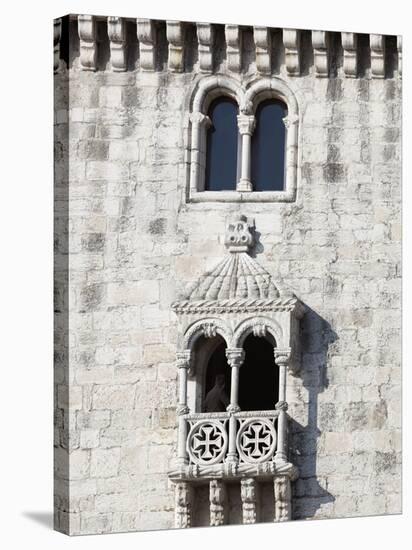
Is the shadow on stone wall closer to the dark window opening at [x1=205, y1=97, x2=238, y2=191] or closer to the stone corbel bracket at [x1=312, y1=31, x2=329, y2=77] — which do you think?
the dark window opening at [x1=205, y1=97, x2=238, y2=191]

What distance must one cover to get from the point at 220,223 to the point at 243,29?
161 centimetres

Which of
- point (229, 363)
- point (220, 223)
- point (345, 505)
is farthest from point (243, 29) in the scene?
point (345, 505)

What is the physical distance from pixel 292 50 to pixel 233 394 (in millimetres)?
2914

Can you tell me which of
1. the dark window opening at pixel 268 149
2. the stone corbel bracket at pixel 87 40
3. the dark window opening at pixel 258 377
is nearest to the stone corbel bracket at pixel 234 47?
the dark window opening at pixel 268 149

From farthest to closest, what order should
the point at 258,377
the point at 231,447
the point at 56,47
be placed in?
the point at 258,377 → the point at 231,447 → the point at 56,47

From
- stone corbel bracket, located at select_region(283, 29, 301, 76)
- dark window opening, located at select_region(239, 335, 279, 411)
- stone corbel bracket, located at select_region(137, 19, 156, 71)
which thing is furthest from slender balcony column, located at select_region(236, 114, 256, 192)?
dark window opening, located at select_region(239, 335, 279, 411)

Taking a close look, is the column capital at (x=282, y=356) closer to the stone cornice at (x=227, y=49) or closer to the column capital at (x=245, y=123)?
the column capital at (x=245, y=123)

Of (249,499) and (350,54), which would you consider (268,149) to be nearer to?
(350,54)

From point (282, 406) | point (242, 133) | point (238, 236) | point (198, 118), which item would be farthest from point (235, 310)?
point (198, 118)

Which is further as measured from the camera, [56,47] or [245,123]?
[245,123]

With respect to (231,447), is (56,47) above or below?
above

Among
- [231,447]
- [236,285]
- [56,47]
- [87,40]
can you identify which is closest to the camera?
[56,47]

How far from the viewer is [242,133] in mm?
16875

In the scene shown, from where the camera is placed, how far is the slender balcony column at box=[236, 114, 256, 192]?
55.4ft
